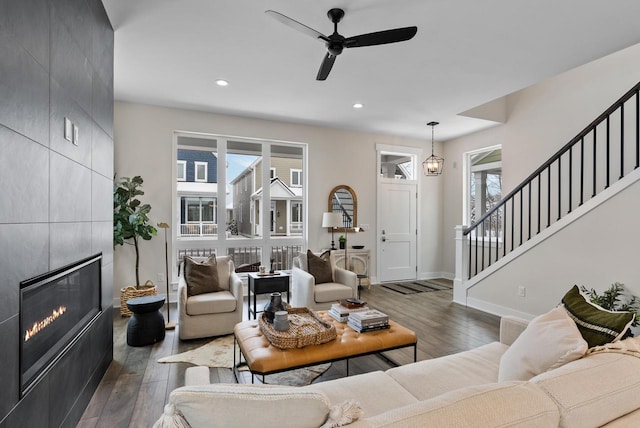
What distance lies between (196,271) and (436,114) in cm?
414

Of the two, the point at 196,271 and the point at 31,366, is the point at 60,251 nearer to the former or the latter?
the point at 31,366

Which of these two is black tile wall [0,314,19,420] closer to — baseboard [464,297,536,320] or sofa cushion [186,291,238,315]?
sofa cushion [186,291,238,315]

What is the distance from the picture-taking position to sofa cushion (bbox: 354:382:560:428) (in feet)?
2.75

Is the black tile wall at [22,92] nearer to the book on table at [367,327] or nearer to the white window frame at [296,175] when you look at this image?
the book on table at [367,327]

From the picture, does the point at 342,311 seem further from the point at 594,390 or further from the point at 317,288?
the point at 594,390

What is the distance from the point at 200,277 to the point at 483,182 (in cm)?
537

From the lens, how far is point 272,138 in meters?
5.51

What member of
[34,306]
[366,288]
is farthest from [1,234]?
[366,288]

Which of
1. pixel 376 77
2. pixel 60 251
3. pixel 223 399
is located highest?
pixel 376 77

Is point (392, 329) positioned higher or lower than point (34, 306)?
lower

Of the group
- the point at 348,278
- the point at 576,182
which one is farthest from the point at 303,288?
the point at 576,182

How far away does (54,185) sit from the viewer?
67.9 inches

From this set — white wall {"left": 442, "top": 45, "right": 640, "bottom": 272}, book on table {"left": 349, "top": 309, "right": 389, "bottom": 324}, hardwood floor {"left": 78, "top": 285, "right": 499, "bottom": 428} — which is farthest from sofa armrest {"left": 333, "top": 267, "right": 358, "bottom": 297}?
white wall {"left": 442, "top": 45, "right": 640, "bottom": 272}

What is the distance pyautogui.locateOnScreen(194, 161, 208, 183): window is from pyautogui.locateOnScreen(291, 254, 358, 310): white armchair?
6.68 feet
